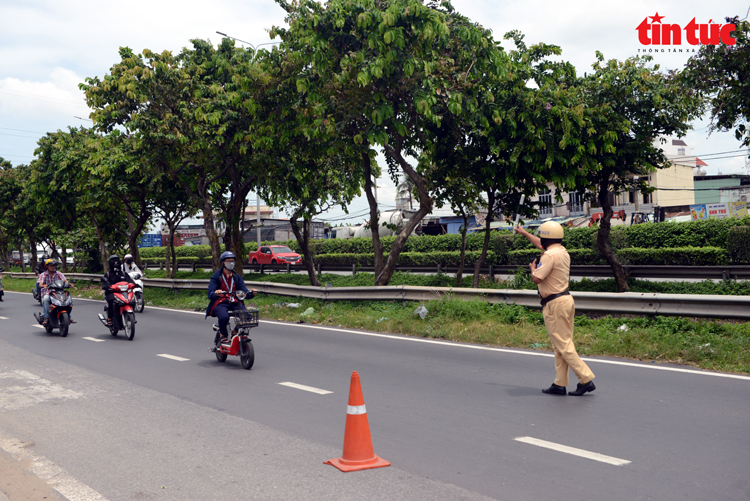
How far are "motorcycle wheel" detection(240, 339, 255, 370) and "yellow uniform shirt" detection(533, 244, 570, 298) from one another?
4163 millimetres

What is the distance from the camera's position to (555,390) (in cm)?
670

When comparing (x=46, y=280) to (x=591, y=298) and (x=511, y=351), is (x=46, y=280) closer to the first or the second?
(x=511, y=351)

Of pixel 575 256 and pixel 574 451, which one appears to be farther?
pixel 575 256

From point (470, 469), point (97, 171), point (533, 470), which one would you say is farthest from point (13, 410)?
point (97, 171)

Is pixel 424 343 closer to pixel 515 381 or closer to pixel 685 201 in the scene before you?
pixel 515 381

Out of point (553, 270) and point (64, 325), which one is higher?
point (553, 270)

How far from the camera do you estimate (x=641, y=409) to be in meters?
6.04

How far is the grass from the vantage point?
27.3 feet

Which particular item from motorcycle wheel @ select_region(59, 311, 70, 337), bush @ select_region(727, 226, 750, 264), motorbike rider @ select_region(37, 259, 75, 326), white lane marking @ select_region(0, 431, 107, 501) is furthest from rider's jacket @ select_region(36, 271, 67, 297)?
bush @ select_region(727, 226, 750, 264)

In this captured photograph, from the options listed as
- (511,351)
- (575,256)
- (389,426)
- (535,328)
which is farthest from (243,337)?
(575,256)

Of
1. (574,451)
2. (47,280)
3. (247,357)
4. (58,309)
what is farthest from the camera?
(47,280)

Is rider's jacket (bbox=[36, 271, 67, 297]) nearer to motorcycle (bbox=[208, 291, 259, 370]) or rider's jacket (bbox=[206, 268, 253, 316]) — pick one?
rider's jacket (bbox=[206, 268, 253, 316])

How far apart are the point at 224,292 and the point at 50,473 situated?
15.0 ft

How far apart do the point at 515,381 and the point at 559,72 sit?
976 centimetres
